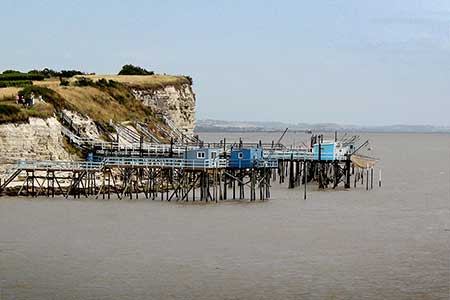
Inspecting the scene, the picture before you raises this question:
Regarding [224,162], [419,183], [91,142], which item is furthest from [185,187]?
[419,183]

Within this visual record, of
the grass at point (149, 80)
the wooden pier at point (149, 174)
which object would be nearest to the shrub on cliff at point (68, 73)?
the grass at point (149, 80)

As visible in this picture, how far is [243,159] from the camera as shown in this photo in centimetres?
5544

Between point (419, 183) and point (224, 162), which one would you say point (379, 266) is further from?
point (419, 183)

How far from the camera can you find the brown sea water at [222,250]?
29609mm

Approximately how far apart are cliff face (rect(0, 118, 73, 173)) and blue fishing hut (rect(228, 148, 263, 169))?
13.6 m

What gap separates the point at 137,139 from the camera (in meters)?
73.1

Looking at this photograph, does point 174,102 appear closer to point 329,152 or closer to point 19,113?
point 329,152

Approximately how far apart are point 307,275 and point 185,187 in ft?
82.2

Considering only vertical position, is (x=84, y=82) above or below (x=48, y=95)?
above

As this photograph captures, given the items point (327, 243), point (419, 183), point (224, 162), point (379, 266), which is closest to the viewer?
point (379, 266)

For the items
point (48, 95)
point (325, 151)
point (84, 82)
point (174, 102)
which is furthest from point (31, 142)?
point (174, 102)

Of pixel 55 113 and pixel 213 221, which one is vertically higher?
pixel 55 113

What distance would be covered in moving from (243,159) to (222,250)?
18880 millimetres

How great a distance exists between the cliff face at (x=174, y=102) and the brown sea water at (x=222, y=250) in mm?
40658
